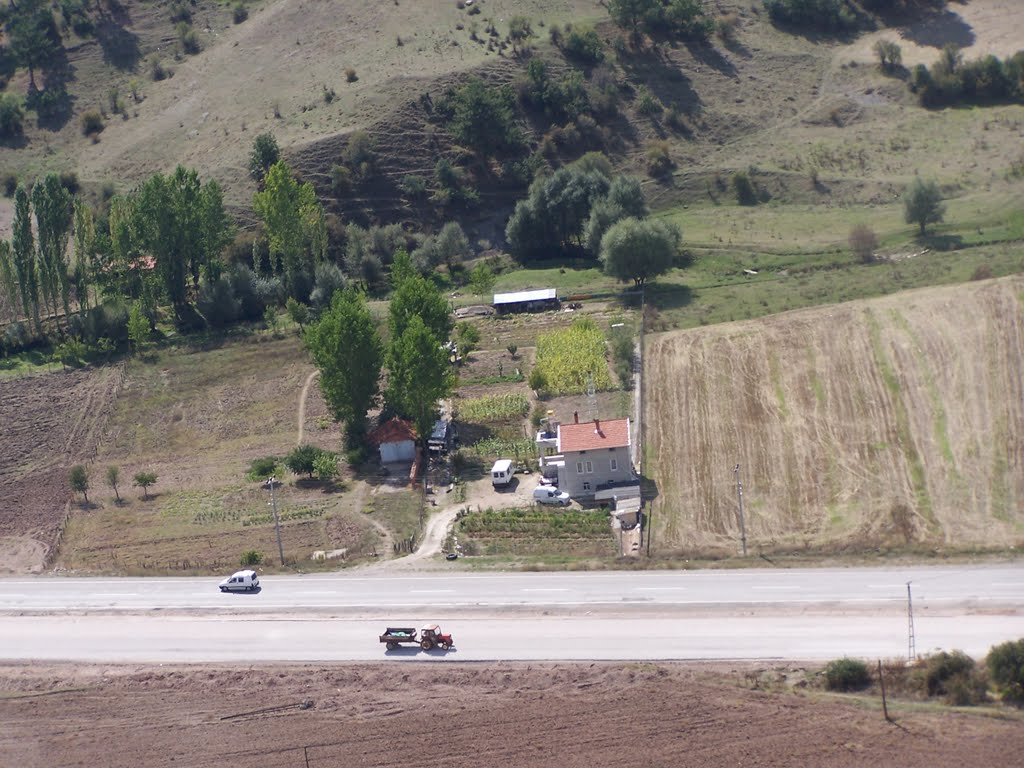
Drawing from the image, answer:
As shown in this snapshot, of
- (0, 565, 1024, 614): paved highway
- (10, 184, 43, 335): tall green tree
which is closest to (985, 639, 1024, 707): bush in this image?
(0, 565, 1024, 614): paved highway

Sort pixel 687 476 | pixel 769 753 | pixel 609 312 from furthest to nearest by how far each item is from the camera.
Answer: pixel 609 312
pixel 687 476
pixel 769 753

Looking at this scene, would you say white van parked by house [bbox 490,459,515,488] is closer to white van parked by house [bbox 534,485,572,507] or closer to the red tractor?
white van parked by house [bbox 534,485,572,507]

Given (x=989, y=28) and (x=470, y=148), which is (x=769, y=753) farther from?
(x=989, y=28)

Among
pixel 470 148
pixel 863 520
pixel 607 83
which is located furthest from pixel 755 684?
pixel 607 83

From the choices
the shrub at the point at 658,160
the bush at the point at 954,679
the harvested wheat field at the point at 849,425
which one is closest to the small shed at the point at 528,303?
the harvested wheat field at the point at 849,425

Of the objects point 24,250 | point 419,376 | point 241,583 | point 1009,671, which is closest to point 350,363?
point 419,376

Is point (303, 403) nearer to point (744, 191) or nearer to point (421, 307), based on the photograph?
point (421, 307)
